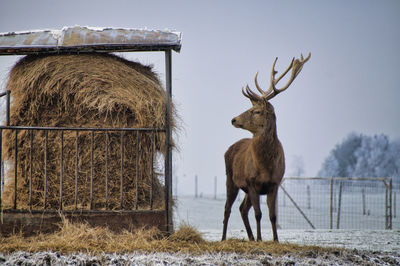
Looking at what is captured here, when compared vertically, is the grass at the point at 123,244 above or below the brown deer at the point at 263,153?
below

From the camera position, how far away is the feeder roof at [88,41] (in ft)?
20.1

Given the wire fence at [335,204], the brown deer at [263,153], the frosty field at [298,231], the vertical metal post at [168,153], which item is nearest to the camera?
the vertical metal post at [168,153]

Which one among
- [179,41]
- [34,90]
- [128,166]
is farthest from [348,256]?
[34,90]

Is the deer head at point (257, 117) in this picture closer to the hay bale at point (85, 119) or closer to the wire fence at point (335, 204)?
the hay bale at point (85, 119)

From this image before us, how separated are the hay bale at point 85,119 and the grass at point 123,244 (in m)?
0.51

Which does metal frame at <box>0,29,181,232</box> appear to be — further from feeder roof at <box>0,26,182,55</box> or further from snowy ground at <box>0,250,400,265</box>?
snowy ground at <box>0,250,400,265</box>

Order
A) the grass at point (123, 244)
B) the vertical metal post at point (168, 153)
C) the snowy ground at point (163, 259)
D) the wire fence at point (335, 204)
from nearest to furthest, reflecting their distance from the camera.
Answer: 1. the snowy ground at point (163, 259)
2. the grass at point (123, 244)
3. the vertical metal post at point (168, 153)
4. the wire fence at point (335, 204)

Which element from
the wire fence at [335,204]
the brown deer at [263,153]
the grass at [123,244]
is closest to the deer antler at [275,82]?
the brown deer at [263,153]

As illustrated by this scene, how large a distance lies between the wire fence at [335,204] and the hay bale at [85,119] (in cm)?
743

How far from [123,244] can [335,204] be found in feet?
28.6

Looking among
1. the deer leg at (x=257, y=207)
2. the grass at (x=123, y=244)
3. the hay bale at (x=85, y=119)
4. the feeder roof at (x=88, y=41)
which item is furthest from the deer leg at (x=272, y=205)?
the feeder roof at (x=88, y=41)

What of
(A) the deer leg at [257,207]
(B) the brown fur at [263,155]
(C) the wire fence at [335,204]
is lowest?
(C) the wire fence at [335,204]

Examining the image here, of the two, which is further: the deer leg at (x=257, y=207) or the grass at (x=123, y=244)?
the deer leg at (x=257, y=207)

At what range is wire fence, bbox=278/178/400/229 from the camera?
12.7m
